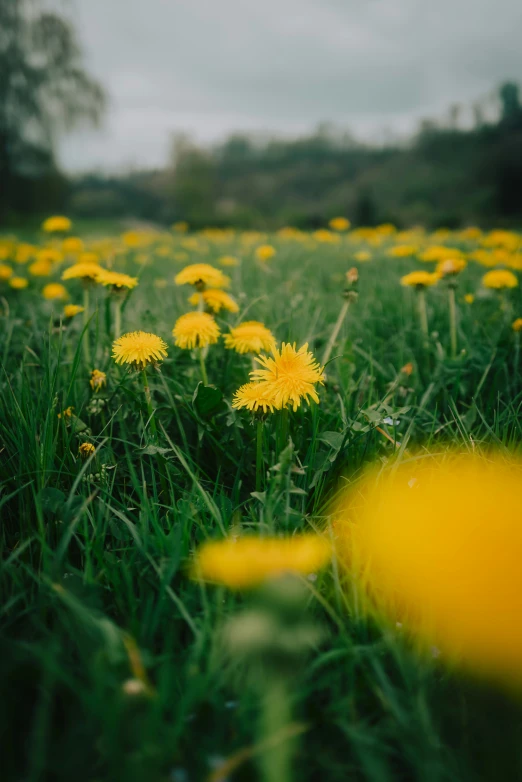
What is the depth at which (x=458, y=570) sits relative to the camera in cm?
61

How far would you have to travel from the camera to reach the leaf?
1.11m

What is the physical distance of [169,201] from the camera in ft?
117

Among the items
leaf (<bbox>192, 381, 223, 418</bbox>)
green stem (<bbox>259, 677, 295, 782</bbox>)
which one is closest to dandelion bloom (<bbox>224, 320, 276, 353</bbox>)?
leaf (<bbox>192, 381, 223, 418</bbox>)

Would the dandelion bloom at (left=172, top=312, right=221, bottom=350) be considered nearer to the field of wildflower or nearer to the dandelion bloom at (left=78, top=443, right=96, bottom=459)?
the field of wildflower

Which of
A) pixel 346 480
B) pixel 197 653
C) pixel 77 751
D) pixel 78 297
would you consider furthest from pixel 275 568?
pixel 78 297

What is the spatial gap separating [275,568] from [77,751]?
0.30 metres

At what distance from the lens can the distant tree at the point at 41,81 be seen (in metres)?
12.8

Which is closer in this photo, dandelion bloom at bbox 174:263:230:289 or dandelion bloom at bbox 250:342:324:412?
dandelion bloom at bbox 250:342:324:412

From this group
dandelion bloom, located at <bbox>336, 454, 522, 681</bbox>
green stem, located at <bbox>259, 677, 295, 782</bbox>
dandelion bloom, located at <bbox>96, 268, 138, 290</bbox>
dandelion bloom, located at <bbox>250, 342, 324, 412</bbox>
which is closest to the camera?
green stem, located at <bbox>259, 677, 295, 782</bbox>

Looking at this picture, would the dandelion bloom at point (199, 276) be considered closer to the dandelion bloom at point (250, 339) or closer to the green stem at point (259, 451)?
the dandelion bloom at point (250, 339)

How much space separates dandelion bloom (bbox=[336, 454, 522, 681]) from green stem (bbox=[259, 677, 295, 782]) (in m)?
0.27

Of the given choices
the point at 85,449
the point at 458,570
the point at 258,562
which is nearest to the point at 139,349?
the point at 85,449

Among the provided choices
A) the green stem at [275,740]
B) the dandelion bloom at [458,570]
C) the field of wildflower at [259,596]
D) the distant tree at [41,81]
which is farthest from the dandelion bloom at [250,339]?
the distant tree at [41,81]

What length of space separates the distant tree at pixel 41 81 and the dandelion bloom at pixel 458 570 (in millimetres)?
15848
